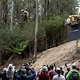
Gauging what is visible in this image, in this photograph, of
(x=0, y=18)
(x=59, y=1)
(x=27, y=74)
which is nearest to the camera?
(x=27, y=74)

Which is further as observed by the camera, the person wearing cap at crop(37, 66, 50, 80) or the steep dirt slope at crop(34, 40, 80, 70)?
the steep dirt slope at crop(34, 40, 80, 70)

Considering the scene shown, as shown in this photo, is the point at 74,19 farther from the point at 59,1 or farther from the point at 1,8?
the point at 59,1

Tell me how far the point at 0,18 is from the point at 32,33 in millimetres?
15970

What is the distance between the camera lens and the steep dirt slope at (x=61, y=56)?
2367 centimetres

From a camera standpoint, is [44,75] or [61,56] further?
[61,56]

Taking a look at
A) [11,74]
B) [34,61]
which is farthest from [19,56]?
[11,74]

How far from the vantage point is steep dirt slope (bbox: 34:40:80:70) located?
932 inches

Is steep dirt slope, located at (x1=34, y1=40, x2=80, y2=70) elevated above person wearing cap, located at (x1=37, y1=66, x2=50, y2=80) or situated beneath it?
situated beneath

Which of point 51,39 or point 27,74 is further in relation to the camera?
point 51,39

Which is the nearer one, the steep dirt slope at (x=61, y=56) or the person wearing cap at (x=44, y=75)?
Result: the person wearing cap at (x=44, y=75)

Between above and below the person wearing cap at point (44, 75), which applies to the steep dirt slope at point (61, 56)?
below

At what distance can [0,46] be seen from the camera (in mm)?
28641

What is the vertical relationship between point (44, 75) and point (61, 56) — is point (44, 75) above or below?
above

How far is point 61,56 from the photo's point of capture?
2478 cm
